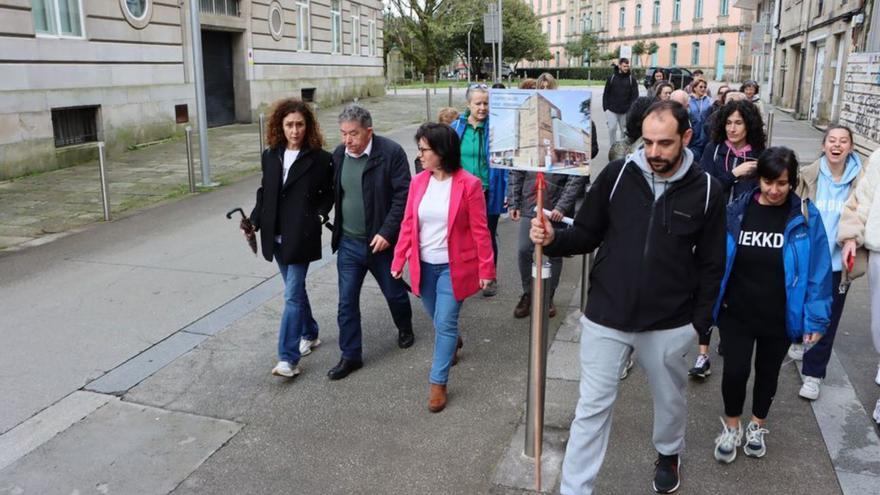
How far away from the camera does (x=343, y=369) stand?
16.2 ft

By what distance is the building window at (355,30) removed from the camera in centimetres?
2941

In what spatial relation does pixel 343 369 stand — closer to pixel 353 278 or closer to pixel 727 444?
pixel 353 278

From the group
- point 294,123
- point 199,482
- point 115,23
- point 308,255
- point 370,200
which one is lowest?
point 199,482

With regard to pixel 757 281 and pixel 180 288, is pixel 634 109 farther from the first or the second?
pixel 180 288

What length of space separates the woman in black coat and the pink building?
5339cm

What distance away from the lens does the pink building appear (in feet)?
205

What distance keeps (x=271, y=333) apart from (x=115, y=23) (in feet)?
39.0

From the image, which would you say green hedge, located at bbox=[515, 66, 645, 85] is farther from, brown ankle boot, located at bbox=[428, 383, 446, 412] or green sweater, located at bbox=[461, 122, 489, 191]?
brown ankle boot, located at bbox=[428, 383, 446, 412]

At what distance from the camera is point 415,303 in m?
6.55

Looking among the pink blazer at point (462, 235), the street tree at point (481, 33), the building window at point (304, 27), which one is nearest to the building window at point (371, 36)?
the building window at point (304, 27)

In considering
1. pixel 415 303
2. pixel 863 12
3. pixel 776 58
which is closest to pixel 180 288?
pixel 415 303

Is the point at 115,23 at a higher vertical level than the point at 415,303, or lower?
higher

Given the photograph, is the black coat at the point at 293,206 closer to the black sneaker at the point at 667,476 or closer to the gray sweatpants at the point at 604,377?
the gray sweatpants at the point at 604,377

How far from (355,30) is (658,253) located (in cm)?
2842
